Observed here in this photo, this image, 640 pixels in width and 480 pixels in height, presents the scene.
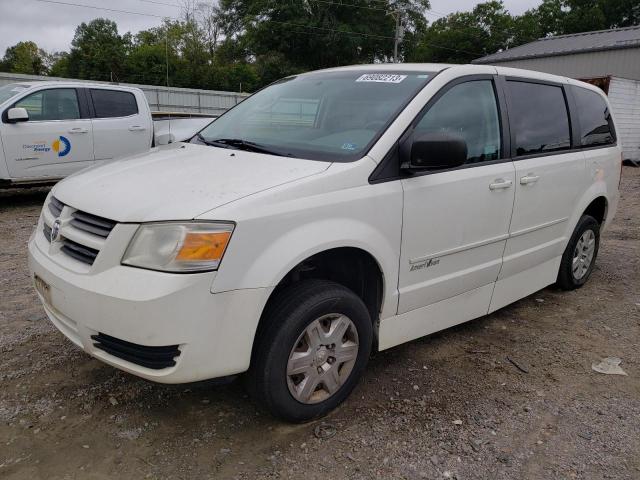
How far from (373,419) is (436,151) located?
1.37 meters

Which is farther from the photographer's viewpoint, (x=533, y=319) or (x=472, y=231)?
(x=533, y=319)

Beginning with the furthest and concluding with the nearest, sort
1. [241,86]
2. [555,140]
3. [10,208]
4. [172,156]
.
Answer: [241,86], [10,208], [555,140], [172,156]

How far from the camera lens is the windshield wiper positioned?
9.28 feet

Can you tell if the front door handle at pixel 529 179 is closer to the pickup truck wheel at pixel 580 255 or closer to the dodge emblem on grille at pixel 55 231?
the pickup truck wheel at pixel 580 255

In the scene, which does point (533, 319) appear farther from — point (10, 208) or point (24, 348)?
point (10, 208)

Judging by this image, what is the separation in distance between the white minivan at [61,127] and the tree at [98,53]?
32.6 meters

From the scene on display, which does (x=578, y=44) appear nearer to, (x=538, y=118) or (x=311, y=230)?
(x=538, y=118)

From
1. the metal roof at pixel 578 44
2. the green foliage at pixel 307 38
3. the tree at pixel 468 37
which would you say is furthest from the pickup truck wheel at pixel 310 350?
the tree at pixel 468 37

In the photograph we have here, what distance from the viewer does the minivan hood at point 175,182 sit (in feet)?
7.23

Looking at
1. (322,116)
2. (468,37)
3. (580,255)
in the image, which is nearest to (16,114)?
(322,116)

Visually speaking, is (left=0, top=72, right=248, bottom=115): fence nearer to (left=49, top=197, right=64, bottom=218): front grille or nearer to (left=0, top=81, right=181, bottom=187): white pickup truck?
(left=0, top=81, right=181, bottom=187): white pickup truck

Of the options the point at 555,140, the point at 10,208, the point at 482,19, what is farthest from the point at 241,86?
the point at 555,140

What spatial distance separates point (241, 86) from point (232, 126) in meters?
39.6

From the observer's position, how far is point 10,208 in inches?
296
